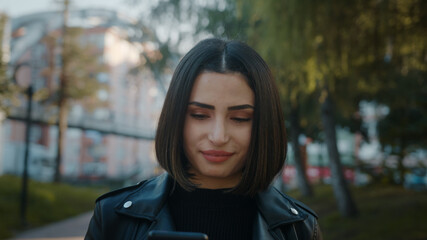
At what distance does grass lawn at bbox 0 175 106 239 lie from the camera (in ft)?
31.0

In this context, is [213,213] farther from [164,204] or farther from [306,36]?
[306,36]

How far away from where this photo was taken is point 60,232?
9.20 meters

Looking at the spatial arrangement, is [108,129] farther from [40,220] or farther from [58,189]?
[40,220]

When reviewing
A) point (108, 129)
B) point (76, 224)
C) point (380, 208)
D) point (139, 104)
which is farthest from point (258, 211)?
point (139, 104)

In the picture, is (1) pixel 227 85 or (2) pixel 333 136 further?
(2) pixel 333 136

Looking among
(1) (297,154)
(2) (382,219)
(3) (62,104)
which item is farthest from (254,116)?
(3) (62,104)

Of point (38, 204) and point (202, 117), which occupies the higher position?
point (202, 117)

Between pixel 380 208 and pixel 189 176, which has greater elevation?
pixel 189 176

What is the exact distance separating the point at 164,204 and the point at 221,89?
45 cm

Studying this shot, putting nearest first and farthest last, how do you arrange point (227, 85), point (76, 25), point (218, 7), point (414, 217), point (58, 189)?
point (227, 85)
point (414, 217)
point (218, 7)
point (58, 189)
point (76, 25)

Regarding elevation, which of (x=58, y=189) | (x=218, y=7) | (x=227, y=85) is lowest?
(x=58, y=189)

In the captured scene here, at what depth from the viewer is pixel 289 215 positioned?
156 centimetres

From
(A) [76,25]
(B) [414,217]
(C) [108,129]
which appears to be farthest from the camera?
(C) [108,129]

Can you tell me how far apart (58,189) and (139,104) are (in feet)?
80.6
